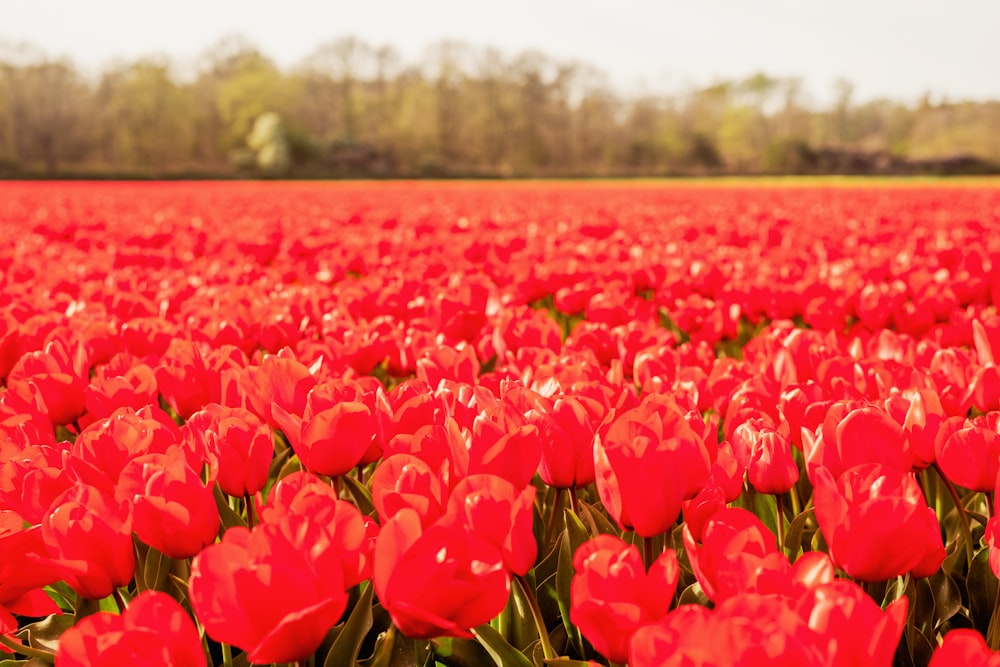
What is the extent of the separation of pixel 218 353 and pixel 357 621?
1068 millimetres

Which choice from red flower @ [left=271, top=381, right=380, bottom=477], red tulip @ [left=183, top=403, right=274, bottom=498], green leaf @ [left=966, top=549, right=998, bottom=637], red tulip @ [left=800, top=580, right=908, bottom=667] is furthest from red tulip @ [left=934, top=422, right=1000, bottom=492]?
red tulip @ [left=183, top=403, right=274, bottom=498]

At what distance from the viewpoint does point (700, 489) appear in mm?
1219

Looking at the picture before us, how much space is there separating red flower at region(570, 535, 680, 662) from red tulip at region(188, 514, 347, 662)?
9.9 inches

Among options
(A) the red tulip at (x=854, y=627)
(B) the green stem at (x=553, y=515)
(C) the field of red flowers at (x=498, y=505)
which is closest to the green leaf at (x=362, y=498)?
(C) the field of red flowers at (x=498, y=505)

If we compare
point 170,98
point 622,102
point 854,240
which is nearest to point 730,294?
point 854,240

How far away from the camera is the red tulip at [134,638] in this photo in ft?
2.80

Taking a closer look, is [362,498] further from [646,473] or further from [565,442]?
[646,473]

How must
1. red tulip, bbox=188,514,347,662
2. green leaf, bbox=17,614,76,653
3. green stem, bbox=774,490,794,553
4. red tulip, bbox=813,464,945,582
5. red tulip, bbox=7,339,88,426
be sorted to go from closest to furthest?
1. red tulip, bbox=188,514,347,662
2. red tulip, bbox=813,464,945,582
3. green leaf, bbox=17,614,76,653
4. green stem, bbox=774,490,794,553
5. red tulip, bbox=7,339,88,426

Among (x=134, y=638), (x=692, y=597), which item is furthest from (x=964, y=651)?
(x=134, y=638)

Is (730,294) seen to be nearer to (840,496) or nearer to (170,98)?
(840,496)

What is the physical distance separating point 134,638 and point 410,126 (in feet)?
220

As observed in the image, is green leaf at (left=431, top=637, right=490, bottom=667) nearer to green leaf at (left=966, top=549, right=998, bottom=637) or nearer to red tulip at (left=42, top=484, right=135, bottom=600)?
red tulip at (left=42, top=484, right=135, bottom=600)

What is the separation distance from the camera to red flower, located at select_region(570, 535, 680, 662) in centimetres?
91

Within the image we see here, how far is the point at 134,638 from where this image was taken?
862 mm
